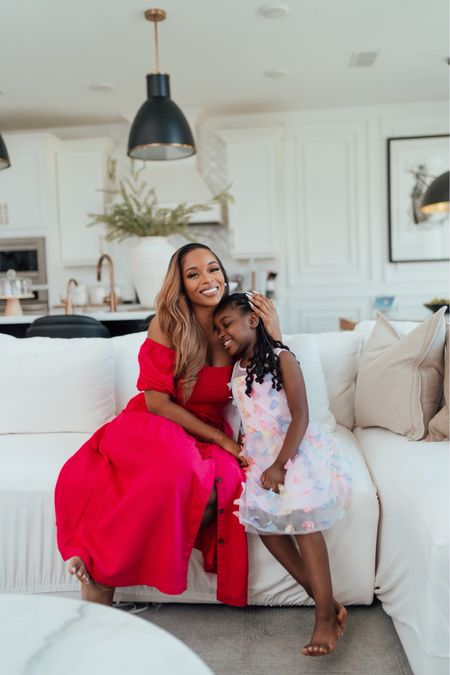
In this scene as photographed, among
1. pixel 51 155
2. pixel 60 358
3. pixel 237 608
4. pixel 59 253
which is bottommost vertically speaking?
pixel 237 608

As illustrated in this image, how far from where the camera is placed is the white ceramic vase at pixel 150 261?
3.81m

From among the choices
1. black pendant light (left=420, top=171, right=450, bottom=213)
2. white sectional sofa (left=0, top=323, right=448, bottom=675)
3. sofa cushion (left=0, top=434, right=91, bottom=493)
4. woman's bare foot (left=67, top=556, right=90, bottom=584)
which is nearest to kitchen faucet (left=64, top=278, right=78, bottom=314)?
white sectional sofa (left=0, top=323, right=448, bottom=675)

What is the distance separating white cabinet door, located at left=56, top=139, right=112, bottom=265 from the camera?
5.92 meters

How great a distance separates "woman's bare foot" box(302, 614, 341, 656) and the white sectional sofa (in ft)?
0.57

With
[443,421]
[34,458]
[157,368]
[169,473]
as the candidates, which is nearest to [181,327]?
[157,368]

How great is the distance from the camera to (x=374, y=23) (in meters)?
3.98

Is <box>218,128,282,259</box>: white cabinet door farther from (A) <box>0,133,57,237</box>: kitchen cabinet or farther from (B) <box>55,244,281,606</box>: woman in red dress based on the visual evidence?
(B) <box>55,244,281,606</box>: woman in red dress

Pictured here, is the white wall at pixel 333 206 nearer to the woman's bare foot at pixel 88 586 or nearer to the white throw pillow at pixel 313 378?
the white throw pillow at pixel 313 378

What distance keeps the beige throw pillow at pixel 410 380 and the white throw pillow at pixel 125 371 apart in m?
0.95

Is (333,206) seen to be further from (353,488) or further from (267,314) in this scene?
(353,488)

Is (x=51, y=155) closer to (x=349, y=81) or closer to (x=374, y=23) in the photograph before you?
(x=349, y=81)

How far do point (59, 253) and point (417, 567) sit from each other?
5140 millimetres

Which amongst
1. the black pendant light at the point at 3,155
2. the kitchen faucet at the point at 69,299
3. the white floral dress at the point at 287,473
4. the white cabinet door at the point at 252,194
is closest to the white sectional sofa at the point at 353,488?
the white floral dress at the point at 287,473

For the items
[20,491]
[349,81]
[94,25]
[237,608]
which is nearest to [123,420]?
[20,491]
